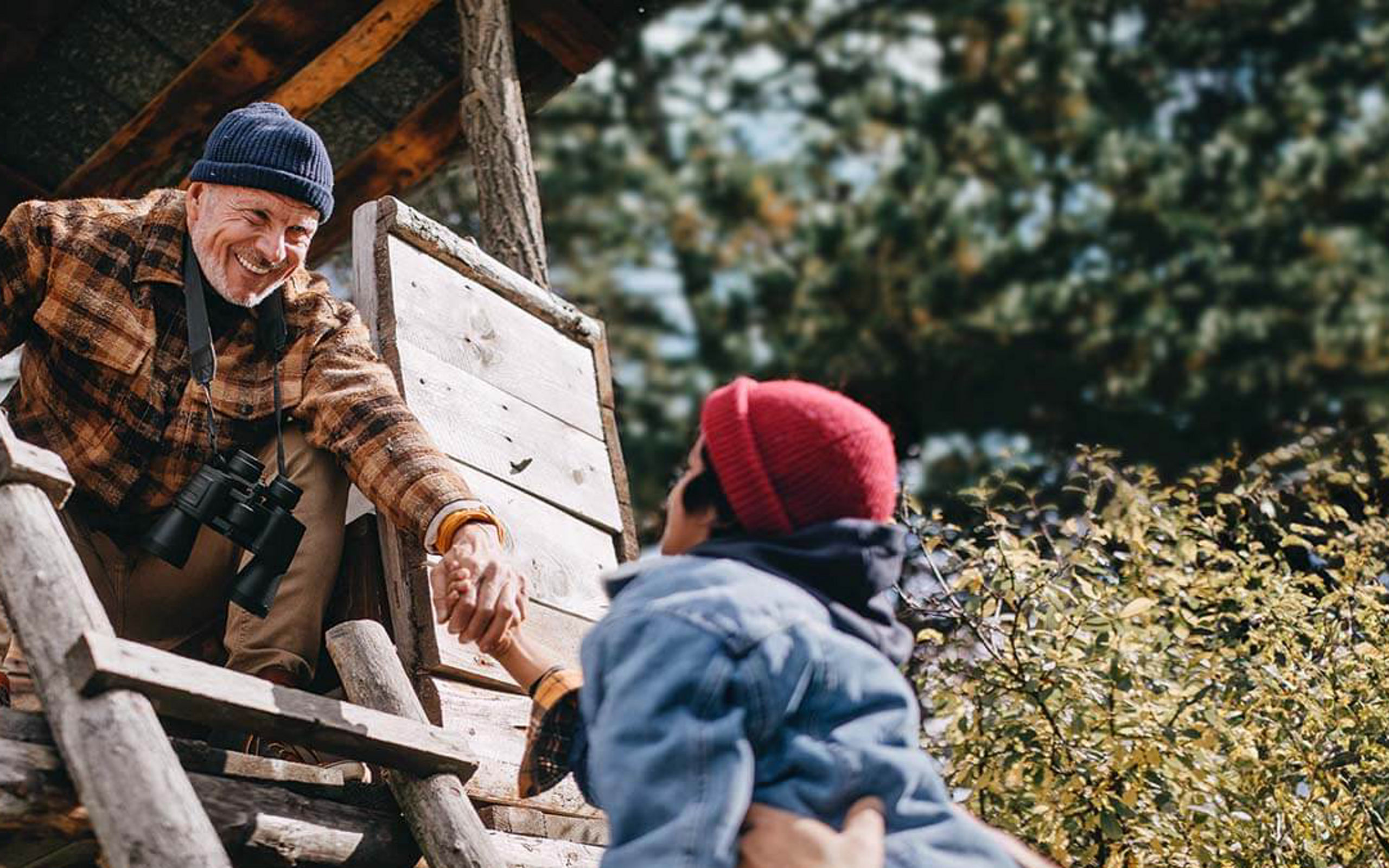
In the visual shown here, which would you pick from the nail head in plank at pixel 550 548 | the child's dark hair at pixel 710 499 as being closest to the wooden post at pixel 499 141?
the nail head in plank at pixel 550 548

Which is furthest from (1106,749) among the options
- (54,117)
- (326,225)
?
(54,117)

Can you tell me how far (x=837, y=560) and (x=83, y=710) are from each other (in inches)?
43.2

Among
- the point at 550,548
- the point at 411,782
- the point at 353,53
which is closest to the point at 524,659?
the point at 411,782

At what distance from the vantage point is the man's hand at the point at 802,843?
1.70 m

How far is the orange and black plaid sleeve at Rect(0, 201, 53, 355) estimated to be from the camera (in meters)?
3.10

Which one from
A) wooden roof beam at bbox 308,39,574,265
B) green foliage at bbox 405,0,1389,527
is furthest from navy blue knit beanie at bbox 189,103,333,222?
green foliage at bbox 405,0,1389,527

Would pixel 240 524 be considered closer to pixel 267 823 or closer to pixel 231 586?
pixel 231 586

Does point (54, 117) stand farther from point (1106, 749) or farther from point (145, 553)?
point (1106, 749)

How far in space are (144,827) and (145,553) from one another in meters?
1.29

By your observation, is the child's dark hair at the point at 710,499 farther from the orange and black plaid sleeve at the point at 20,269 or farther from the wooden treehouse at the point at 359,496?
the orange and black plaid sleeve at the point at 20,269

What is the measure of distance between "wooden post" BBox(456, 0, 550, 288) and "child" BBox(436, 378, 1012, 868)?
2.98 m

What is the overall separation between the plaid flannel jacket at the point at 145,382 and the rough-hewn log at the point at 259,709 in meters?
0.58

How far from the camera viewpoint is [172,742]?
94.3 inches

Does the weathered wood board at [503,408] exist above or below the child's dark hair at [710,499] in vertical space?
above
